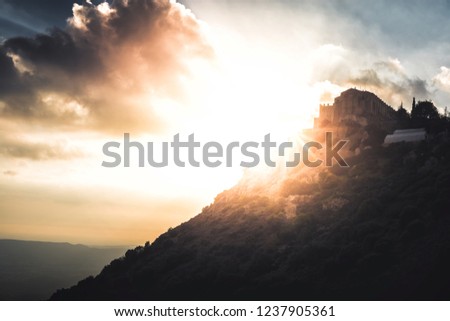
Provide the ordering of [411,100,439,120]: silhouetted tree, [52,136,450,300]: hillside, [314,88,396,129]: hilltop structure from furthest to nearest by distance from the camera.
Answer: [411,100,439,120]: silhouetted tree → [314,88,396,129]: hilltop structure → [52,136,450,300]: hillside

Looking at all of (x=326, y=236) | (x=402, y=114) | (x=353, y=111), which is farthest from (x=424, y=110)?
(x=326, y=236)

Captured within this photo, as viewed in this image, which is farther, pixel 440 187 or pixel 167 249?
pixel 167 249

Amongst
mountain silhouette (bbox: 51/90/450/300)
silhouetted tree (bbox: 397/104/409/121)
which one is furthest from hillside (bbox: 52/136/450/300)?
silhouetted tree (bbox: 397/104/409/121)

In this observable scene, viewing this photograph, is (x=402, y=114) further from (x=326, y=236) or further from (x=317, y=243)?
(x=317, y=243)

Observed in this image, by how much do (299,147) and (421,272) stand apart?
52.2 metres

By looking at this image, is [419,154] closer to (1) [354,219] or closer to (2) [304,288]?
(1) [354,219]

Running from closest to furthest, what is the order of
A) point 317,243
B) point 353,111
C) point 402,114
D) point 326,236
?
point 317,243 → point 326,236 → point 353,111 → point 402,114

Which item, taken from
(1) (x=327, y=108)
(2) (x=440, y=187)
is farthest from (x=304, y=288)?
(1) (x=327, y=108)

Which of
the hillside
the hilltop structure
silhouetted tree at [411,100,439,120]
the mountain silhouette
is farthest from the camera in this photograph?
silhouetted tree at [411,100,439,120]

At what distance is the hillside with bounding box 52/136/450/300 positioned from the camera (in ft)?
184

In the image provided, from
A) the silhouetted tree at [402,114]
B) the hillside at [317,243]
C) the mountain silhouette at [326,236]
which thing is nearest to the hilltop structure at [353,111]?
the mountain silhouette at [326,236]

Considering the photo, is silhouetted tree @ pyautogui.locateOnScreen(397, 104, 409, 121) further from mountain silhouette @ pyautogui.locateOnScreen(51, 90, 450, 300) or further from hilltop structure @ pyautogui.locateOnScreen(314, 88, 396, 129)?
mountain silhouette @ pyautogui.locateOnScreen(51, 90, 450, 300)

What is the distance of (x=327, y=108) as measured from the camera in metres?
112

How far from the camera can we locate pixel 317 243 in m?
67.1
